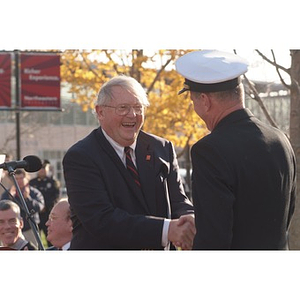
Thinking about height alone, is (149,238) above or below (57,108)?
above

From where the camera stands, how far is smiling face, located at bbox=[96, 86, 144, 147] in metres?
4.77

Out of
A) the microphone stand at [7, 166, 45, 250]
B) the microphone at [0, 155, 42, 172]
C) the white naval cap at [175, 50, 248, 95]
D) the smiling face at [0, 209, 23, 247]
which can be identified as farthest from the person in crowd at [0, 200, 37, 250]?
the white naval cap at [175, 50, 248, 95]

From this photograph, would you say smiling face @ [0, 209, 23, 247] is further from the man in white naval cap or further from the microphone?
the man in white naval cap

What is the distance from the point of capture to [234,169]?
3799mm

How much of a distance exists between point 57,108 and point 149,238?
50.7 feet

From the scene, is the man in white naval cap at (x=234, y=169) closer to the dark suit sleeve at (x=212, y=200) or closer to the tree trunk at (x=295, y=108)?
the dark suit sleeve at (x=212, y=200)

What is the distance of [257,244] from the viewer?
395cm

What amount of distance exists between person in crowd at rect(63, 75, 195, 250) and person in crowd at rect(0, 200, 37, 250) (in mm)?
2995

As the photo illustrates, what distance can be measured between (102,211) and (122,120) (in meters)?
0.55

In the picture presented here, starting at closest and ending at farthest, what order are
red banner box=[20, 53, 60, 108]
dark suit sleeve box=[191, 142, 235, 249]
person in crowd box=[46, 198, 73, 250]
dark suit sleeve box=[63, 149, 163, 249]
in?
dark suit sleeve box=[191, 142, 235, 249] < dark suit sleeve box=[63, 149, 163, 249] < person in crowd box=[46, 198, 73, 250] < red banner box=[20, 53, 60, 108]

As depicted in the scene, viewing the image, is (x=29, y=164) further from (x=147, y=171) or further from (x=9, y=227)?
→ (x=9, y=227)

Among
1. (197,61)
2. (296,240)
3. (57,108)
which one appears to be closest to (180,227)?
(197,61)


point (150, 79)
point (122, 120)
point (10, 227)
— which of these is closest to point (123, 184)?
point (122, 120)

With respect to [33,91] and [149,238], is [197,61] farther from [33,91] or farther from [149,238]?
[33,91]
